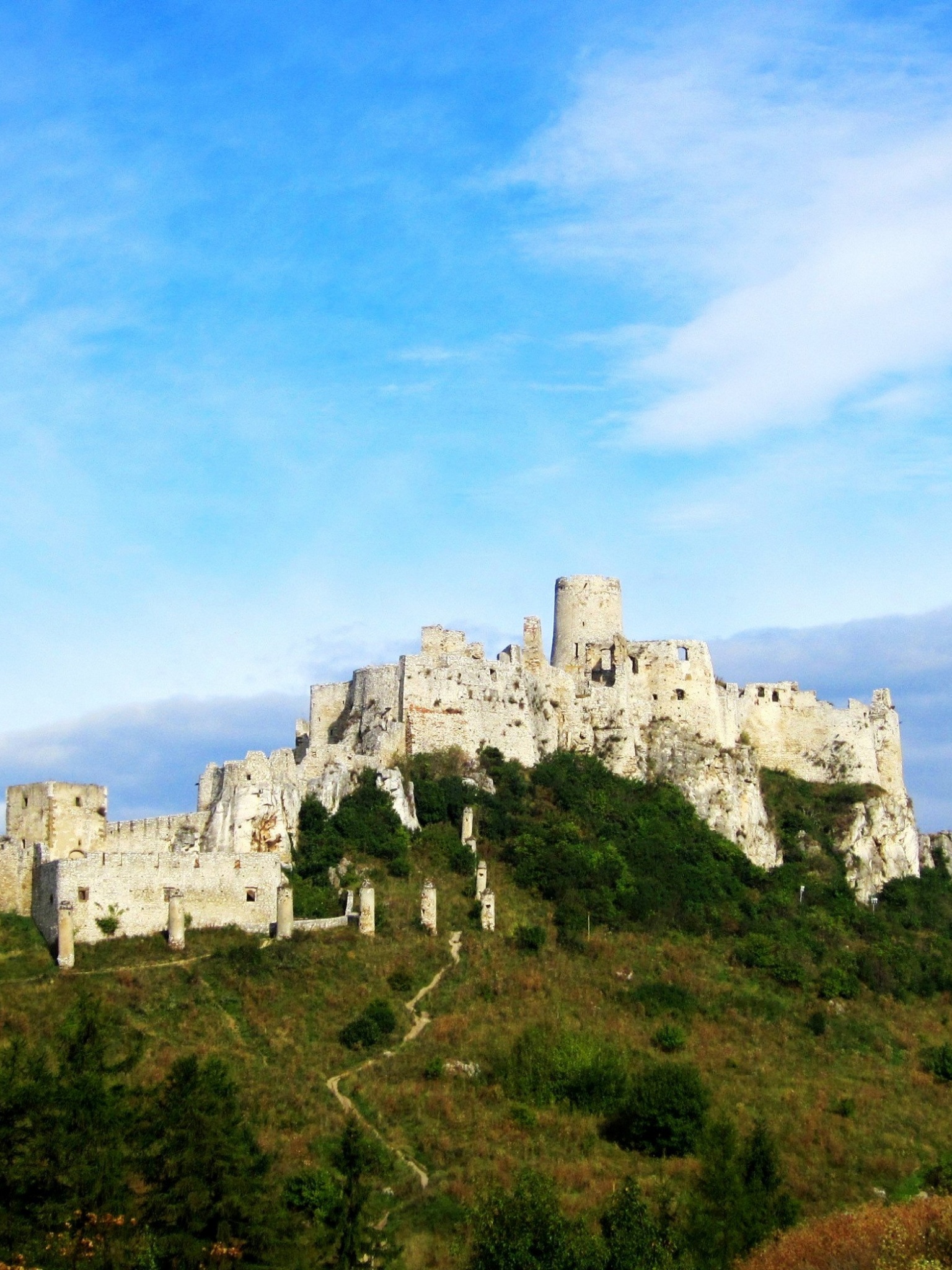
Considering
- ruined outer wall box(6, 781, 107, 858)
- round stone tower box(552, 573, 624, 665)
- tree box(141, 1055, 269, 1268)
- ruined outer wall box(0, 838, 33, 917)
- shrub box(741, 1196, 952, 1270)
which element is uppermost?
round stone tower box(552, 573, 624, 665)

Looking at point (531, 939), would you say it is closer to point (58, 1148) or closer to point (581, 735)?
point (581, 735)

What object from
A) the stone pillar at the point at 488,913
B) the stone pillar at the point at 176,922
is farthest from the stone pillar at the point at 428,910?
the stone pillar at the point at 176,922

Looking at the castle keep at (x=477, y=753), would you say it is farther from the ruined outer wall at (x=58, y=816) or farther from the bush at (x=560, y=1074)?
the bush at (x=560, y=1074)

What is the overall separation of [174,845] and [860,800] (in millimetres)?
32560

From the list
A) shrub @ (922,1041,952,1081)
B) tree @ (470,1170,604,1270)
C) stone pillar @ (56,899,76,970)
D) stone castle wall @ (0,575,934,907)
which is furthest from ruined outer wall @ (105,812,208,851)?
shrub @ (922,1041,952,1081)

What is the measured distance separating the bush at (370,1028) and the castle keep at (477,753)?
5033mm

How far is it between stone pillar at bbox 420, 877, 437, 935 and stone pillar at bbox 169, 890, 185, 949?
316 inches

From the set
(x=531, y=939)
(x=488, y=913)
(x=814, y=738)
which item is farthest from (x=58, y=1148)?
(x=814, y=738)

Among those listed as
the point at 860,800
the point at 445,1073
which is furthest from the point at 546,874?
the point at 860,800

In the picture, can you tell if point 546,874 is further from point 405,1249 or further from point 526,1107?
point 405,1249

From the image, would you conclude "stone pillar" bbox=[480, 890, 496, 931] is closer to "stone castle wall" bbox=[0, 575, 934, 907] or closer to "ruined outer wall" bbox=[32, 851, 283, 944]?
"stone castle wall" bbox=[0, 575, 934, 907]

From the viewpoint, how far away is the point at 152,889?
53969mm

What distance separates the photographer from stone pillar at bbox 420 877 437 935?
5775 centimetres

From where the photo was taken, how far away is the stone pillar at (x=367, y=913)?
5631cm
